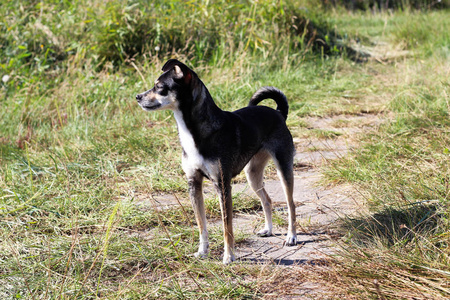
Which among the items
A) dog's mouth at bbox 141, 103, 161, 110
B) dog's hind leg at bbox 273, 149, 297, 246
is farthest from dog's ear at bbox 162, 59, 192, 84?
dog's hind leg at bbox 273, 149, 297, 246

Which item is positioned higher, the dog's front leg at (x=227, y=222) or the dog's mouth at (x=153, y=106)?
the dog's mouth at (x=153, y=106)

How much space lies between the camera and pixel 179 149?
522 cm

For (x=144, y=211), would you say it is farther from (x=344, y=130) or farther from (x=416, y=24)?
(x=416, y=24)

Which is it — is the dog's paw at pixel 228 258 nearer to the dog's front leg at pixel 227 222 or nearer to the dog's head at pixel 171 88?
the dog's front leg at pixel 227 222

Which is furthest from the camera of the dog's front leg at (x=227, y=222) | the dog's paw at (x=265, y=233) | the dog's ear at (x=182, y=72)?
the dog's paw at (x=265, y=233)

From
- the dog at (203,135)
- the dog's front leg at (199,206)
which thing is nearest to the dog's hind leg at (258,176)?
the dog at (203,135)

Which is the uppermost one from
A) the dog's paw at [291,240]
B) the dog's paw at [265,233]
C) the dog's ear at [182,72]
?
the dog's ear at [182,72]

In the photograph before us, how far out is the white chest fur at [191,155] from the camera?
3061 millimetres

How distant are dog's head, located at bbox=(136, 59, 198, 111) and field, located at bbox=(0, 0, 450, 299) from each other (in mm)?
661

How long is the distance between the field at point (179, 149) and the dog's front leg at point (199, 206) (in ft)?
0.27

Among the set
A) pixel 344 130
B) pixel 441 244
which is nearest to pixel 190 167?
pixel 441 244

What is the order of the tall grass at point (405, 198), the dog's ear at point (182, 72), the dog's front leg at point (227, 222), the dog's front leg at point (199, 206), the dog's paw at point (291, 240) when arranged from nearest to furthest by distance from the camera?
the tall grass at point (405, 198) → the dog's ear at point (182, 72) → the dog's front leg at point (227, 222) → the dog's front leg at point (199, 206) → the dog's paw at point (291, 240)

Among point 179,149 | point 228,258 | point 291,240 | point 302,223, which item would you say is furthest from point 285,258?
point 179,149

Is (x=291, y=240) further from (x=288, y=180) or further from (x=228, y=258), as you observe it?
(x=228, y=258)
